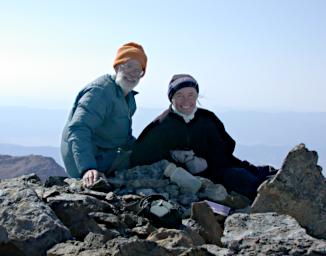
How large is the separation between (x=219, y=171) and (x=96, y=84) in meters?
2.76

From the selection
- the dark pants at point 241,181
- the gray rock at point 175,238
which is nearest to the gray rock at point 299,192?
the dark pants at point 241,181

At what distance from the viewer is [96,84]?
36.2ft

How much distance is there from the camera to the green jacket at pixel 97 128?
10.4 meters

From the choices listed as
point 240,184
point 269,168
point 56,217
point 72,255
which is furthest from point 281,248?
point 269,168

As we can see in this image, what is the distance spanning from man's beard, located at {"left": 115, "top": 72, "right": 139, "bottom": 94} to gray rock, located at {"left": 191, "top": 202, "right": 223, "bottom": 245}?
12.8 feet

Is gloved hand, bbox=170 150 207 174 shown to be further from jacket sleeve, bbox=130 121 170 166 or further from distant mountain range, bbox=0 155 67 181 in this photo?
distant mountain range, bbox=0 155 67 181

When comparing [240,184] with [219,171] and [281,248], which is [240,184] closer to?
[219,171]

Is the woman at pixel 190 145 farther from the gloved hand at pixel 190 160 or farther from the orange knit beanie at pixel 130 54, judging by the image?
the orange knit beanie at pixel 130 54

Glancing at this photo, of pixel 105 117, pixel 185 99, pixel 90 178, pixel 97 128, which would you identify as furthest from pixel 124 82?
pixel 90 178

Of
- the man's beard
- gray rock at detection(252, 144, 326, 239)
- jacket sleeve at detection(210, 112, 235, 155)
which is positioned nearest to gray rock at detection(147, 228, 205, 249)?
gray rock at detection(252, 144, 326, 239)

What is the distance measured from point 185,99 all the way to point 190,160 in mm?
1079

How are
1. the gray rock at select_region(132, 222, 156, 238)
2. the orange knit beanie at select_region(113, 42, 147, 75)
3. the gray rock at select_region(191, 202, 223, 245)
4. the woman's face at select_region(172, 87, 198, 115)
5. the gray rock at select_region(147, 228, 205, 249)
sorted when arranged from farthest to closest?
1. the orange knit beanie at select_region(113, 42, 147, 75)
2. the woman's face at select_region(172, 87, 198, 115)
3. the gray rock at select_region(191, 202, 223, 245)
4. the gray rock at select_region(132, 222, 156, 238)
5. the gray rock at select_region(147, 228, 205, 249)

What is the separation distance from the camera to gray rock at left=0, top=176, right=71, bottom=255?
5.92 metres

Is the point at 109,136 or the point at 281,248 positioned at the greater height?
the point at 109,136
